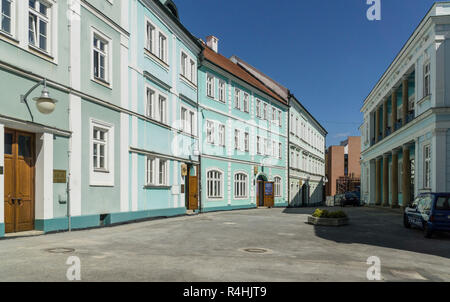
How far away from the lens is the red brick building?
82562mm

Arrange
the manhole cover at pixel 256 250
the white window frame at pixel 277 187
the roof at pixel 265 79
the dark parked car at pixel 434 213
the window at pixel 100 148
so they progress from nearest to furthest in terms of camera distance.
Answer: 1. the manhole cover at pixel 256 250
2. the dark parked car at pixel 434 213
3. the window at pixel 100 148
4. the white window frame at pixel 277 187
5. the roof at pixel 265 79

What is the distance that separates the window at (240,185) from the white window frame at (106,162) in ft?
51.7

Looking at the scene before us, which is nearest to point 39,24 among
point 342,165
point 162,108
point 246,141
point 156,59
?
point 156,59

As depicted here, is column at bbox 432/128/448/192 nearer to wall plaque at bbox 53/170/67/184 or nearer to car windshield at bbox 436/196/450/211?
car windshield at bbox 436/196/450/211

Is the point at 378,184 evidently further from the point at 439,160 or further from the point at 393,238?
the point at 393,238

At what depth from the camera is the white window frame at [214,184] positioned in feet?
89.7

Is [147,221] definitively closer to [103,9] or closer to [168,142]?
[168,142]

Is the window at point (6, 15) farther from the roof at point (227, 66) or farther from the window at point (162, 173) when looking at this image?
the roof at point (227, 66)

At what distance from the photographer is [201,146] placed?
86.5 ft

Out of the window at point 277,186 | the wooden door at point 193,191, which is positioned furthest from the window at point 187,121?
the window at point 277,186

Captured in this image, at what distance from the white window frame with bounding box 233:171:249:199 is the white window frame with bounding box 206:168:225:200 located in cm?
227

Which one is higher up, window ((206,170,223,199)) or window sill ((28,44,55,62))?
window sill ((28,44,55,62))

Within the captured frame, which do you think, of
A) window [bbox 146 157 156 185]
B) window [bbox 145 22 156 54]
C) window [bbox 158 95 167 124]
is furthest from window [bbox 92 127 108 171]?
window [bbox 145 22 156 54]
